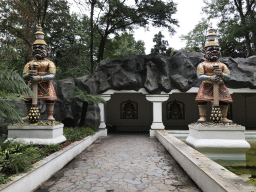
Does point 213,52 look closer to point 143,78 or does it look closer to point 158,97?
point 158,97

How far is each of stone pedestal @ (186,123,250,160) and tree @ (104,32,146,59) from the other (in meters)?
11.5

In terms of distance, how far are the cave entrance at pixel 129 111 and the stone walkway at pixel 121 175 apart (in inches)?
306

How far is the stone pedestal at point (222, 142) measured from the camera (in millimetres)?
5023

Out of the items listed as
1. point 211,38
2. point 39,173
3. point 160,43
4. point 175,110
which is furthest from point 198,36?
point 39,173

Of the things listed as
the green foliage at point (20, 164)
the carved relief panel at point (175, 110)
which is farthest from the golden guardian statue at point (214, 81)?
the carved relief panel at point (175, 110)

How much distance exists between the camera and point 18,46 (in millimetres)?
12984

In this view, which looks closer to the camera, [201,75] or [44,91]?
[201,75]

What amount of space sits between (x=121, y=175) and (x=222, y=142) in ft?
9.74

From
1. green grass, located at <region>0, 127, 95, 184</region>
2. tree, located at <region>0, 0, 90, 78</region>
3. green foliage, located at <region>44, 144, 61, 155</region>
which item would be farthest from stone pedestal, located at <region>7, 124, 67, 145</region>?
tree, located at <region>0, 0, 90, 78</region>

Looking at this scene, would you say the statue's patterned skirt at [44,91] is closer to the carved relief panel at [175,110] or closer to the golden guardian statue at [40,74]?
the golden guardian statue at [40,74]

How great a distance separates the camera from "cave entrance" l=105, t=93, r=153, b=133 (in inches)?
526

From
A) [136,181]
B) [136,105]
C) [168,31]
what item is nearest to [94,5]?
[168,31]

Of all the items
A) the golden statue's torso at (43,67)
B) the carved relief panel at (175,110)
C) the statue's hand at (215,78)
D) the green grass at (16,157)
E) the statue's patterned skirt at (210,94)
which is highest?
the golden statue's torso at (43,67)

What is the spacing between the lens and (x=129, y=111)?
13.4 meters
